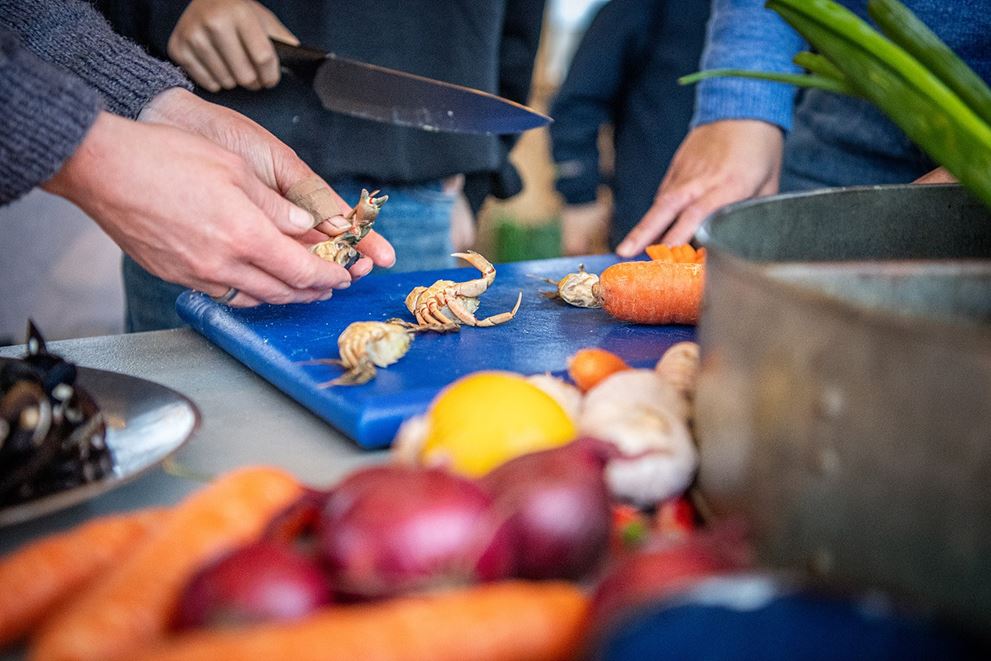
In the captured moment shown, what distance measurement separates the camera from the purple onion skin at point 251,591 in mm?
573

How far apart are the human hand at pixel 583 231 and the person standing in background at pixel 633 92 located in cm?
128

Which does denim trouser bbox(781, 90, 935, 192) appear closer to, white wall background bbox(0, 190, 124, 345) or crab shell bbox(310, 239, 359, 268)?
crab shell bbox(310, 239, 359, 268)

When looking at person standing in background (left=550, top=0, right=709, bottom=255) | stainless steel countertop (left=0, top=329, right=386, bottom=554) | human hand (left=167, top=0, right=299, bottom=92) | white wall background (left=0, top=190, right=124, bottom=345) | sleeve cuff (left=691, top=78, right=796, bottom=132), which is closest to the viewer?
stainless steel countertop (left=0, top=329, right=386, bottom=554)

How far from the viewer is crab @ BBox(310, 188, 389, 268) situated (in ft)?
4.76

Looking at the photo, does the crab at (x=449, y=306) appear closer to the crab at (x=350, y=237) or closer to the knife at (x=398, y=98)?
the crab at (x=350, y=237)

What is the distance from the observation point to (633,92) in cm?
398

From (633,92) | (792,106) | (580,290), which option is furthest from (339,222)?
(633,92)

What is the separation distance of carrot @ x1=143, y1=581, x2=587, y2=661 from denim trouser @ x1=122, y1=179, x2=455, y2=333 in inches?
61.5

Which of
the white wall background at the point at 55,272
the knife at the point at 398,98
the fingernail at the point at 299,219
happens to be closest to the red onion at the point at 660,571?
the fingernail at the point at 299,219

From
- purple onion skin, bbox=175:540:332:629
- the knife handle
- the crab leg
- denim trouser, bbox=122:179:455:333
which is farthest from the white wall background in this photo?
purple onion skin, bbox=175:540:332:629

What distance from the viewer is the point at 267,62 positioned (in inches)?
71.1

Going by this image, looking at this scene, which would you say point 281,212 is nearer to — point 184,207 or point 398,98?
point 184,207

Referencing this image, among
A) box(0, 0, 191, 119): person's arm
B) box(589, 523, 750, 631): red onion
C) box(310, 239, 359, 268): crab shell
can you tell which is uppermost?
box(0, 0, 191, 119): person's arm

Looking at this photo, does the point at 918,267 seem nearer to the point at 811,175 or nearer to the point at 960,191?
the point at 960,191
